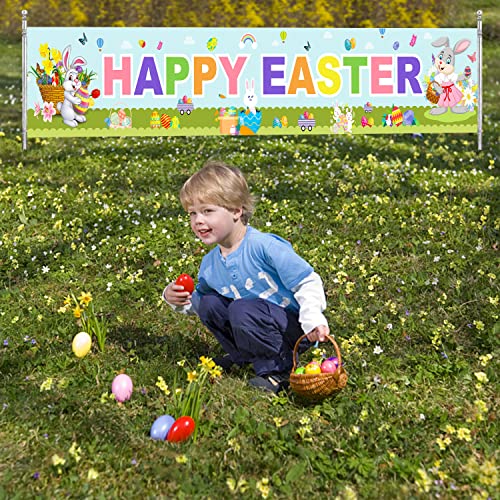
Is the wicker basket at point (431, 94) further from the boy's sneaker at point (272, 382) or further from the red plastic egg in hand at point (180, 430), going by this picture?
the red plastic egg in hand at point (180, 430)

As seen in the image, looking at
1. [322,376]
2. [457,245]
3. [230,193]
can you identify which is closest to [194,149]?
[457,245]

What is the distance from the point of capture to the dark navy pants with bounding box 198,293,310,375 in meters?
4.21

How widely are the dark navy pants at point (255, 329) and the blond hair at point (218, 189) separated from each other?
0.64m

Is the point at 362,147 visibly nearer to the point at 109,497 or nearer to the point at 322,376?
the point at 322,376

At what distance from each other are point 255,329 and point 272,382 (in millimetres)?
382

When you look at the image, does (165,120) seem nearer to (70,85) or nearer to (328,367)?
(70,85)

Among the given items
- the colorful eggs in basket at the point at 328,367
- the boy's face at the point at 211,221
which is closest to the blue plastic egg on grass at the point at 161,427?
the colorful eggs in basket at the point at 328,367

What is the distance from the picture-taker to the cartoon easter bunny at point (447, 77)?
366 inches

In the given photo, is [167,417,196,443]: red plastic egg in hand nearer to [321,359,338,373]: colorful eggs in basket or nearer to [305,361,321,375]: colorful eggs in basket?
[305,361,321,375]: colorful eggs in basket

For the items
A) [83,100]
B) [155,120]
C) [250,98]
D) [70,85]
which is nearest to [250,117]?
[250,98]

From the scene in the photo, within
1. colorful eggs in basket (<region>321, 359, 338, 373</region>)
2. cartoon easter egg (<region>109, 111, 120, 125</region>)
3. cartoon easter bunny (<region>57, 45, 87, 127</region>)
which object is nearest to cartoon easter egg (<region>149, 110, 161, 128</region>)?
cartoon easter egg (<region>109, 111, 120, 125</region>)

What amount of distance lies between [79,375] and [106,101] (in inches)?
211

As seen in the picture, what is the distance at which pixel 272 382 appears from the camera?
4.30 meters

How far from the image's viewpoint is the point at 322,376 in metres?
3.89
